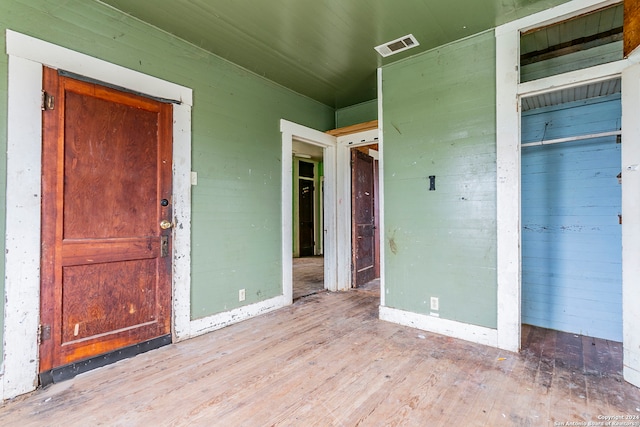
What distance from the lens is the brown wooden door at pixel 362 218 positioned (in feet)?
14.9

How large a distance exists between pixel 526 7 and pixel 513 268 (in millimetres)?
2023

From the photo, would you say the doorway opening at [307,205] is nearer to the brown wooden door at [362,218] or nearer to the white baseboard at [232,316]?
the brown wooden door at [362,218]

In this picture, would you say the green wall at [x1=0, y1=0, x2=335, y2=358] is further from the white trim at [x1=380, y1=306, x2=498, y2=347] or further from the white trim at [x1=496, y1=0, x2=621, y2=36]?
the white trim at [x1=496, y1=0, x2=621, y2=36]

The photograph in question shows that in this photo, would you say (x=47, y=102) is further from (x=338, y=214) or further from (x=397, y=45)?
(x=338, y=214)

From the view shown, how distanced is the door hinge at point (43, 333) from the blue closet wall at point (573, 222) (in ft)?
13.3

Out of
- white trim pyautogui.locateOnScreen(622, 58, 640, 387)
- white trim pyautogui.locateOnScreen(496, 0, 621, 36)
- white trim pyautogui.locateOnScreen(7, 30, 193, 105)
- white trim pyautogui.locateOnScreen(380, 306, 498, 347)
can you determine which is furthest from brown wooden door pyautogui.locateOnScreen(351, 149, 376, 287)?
white trim pyautogui.locateOnScreen(622, 58, 640, 387)

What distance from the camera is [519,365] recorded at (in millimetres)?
2182

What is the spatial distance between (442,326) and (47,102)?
11.6ft

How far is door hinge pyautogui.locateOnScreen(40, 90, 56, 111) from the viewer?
195 cm

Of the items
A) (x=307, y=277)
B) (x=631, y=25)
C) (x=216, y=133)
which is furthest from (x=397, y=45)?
(x=307, y=277)

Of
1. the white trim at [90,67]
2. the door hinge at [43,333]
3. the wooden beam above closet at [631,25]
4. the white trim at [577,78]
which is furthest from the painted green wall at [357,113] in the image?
the door hinge at [43,333]

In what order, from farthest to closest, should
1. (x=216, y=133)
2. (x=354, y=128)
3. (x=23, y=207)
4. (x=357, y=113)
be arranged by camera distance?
(x=357, y=113) → (x=354, y=128) → (x=216, y=133) → (x=23, y=207)

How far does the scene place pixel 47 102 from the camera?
1968 millimetres

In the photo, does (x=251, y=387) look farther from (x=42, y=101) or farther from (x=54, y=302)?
(x=42, y=101)
